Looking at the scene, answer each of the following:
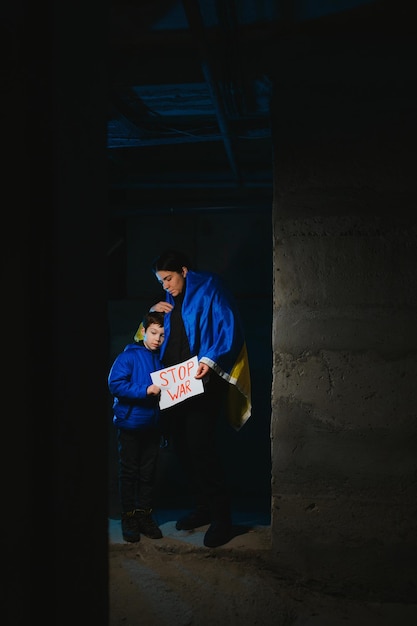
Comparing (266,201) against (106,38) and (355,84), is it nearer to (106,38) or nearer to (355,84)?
(355,84)

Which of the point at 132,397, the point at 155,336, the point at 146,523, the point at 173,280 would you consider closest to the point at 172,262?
the point at 173,280

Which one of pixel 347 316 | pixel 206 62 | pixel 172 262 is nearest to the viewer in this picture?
pixel 206 62

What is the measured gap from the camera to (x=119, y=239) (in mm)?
6195

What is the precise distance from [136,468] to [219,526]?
73 cm

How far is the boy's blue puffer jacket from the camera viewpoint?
13.9 ft

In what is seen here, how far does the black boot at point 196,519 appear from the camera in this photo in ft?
14.4

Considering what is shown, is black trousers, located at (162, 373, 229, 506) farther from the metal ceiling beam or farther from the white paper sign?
the metal ceiling beam

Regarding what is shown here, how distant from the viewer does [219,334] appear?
162 inches

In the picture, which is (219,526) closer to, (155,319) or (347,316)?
(155,319)

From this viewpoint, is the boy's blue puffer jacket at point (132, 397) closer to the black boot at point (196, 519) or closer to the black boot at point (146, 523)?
the black boot at point (146, 523)

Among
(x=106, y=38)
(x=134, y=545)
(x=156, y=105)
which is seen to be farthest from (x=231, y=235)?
(x=106, y=38)

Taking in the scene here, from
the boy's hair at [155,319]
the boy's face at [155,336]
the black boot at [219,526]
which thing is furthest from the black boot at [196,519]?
the boy's hair at [155,319]

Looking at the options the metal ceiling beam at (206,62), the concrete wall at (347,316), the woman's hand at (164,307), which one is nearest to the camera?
the metal ceiling beam at (206,62)

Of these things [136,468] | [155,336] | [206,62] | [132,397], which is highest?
[206,62]
